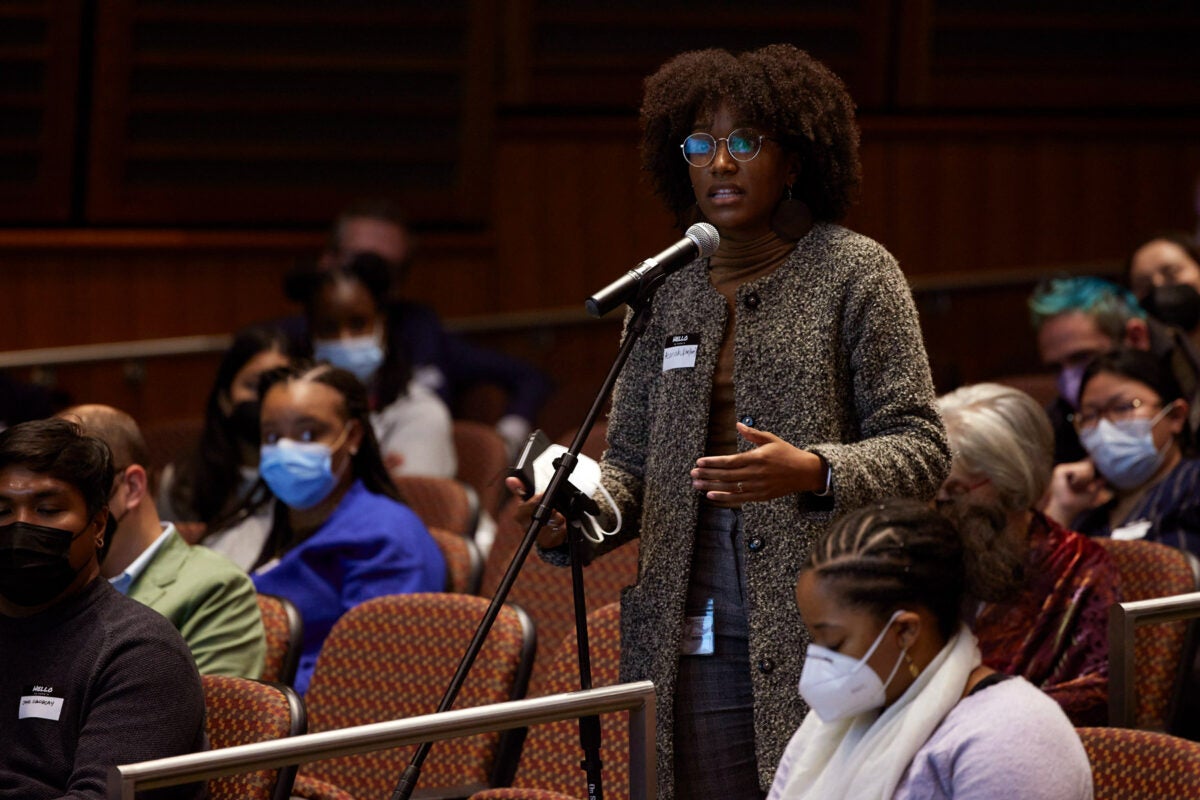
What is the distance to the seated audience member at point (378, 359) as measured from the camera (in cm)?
461

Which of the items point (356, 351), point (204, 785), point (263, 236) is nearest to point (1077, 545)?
point (204, 785)

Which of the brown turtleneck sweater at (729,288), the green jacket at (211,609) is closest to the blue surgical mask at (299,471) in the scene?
the green jacket at (211,609)

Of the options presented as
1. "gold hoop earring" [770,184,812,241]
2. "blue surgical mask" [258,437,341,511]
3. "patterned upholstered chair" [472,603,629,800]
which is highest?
"gold hoop earring" [770,184,812,241]

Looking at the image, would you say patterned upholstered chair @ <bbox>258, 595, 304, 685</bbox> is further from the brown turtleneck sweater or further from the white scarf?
the white scarf

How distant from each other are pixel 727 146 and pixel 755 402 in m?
0.33

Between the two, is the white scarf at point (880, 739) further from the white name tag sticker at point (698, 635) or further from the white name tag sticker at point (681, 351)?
the white name tag sticker at point (681, 351)

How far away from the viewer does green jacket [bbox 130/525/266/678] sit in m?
2.74

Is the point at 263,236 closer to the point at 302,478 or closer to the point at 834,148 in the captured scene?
the point at 302,478

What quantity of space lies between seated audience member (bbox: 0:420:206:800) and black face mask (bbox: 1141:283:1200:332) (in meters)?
2.85

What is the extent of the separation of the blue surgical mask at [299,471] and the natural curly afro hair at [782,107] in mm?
1381

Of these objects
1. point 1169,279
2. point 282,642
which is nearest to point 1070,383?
point 1169,279

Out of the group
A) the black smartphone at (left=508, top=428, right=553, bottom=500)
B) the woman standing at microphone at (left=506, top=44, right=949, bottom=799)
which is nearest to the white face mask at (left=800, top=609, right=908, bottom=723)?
the woman standing at microphone at (left=506, top=44, right=949, bottom=799)

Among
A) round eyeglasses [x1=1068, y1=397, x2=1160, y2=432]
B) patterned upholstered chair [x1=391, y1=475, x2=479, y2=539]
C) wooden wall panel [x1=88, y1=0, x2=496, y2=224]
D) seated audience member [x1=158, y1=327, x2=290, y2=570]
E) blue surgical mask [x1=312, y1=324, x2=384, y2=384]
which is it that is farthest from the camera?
wooden wall panel [x1=88, y1=0, x2=496, y2=224]

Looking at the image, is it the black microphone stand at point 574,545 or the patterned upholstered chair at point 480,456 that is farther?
the patterned upholstered chair at point 480,456
